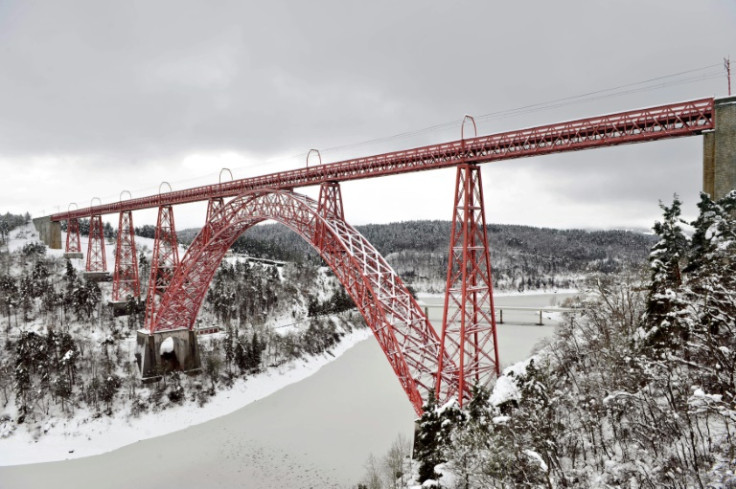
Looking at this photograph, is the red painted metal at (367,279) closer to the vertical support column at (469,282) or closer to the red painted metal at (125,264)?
the vertical support column at (469,282)

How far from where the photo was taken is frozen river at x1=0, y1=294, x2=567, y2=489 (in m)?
16.2

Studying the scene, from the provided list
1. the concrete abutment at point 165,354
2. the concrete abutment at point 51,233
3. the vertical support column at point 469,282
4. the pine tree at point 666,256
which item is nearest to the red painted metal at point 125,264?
the concrete abutment at point 165,354

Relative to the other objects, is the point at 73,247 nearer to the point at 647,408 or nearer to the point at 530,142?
the point at 530,142

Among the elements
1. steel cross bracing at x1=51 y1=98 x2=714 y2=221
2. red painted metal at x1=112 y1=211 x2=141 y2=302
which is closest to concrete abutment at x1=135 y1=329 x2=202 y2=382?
red painted metal at x1=112 y1=211 x2=141 y2=302

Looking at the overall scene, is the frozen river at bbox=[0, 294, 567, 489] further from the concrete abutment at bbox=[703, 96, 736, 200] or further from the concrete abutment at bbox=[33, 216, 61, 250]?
the concrete abutment at bbox=[33, 216, 61, 250]

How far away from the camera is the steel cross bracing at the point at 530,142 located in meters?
8.45

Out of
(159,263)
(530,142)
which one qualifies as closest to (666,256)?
(530,142)

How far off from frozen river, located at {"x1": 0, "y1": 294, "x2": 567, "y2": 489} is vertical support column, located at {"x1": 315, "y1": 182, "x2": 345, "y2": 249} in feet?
31.3

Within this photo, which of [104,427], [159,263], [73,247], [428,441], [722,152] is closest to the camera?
[722,152]

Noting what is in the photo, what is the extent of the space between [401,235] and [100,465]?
11750 centimetres

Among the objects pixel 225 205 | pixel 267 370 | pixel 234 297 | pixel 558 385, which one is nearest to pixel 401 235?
pixel 234 297

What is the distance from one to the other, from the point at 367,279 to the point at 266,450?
10.7m

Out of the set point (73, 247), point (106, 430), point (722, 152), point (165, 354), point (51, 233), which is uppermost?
point (51, 233)

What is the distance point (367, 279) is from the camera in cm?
1307
